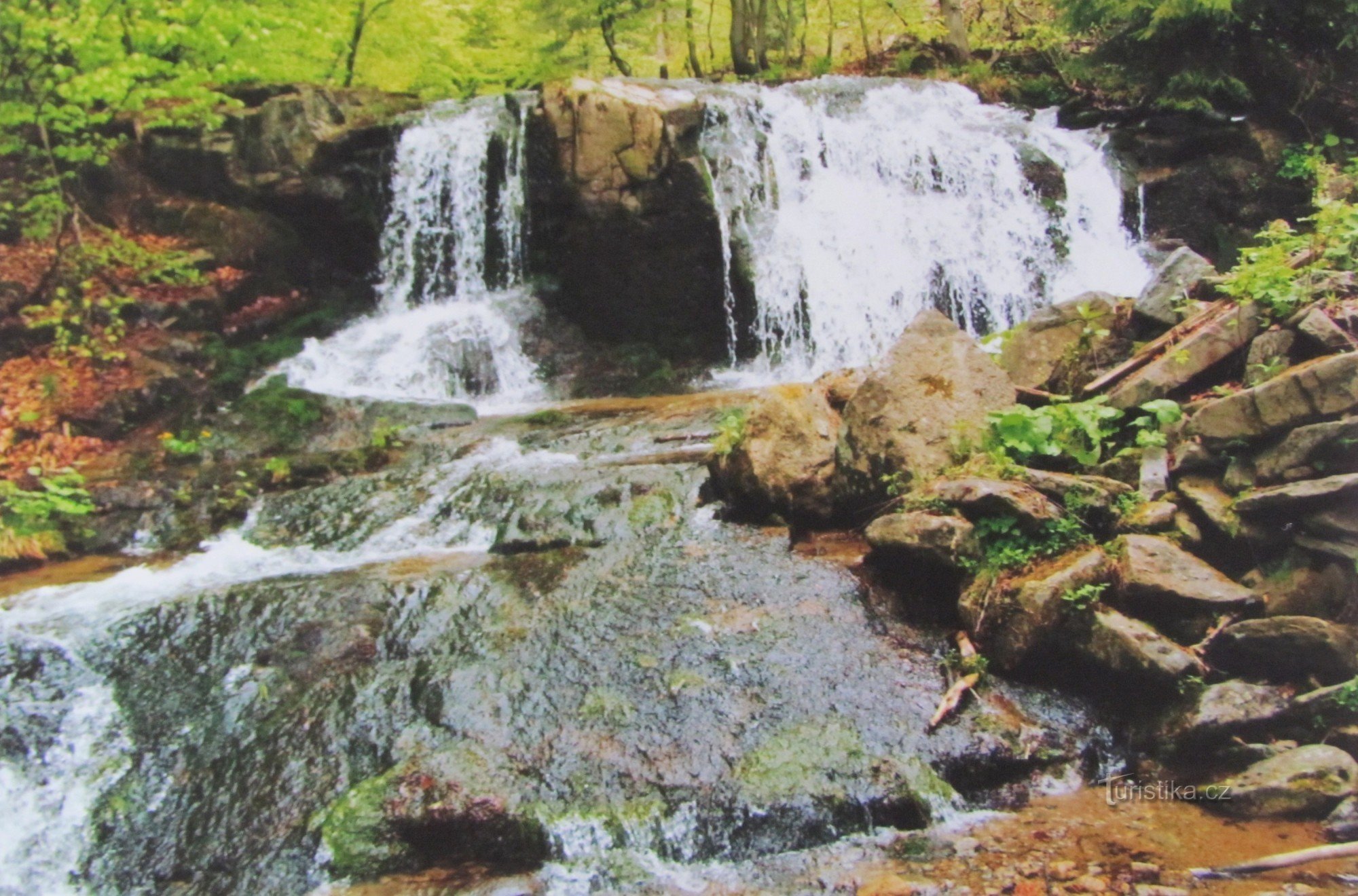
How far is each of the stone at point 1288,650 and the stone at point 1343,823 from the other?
0.70 meters

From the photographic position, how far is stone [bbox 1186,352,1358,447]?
411 centimetres

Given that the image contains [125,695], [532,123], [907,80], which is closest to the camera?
[125,695]

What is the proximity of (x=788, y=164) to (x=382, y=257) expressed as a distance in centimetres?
669

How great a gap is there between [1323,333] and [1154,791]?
2609mm

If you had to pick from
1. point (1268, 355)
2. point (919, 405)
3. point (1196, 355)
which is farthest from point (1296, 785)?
point (919, 405)

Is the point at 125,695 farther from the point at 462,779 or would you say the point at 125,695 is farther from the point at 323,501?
the point at 323,501

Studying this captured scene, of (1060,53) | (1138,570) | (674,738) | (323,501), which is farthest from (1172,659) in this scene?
(1060,53)

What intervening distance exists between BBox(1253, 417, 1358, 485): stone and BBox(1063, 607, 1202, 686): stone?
3.35 feet

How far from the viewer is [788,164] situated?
13.3 m

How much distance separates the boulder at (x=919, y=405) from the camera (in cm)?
560

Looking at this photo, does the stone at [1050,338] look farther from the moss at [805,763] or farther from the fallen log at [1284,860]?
the fallen log at [1284,860]

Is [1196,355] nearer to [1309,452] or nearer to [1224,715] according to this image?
[1309,452]

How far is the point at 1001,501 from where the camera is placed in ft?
15.7

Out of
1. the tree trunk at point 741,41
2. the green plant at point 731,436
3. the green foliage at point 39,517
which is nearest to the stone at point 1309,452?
the green plant at point 731,436
